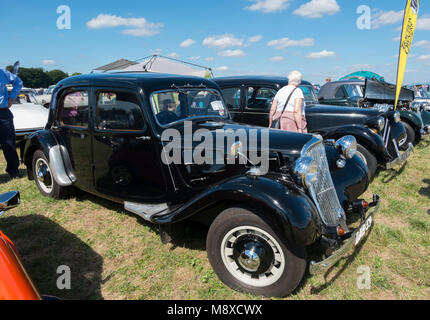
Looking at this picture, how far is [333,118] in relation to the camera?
575 centimetres

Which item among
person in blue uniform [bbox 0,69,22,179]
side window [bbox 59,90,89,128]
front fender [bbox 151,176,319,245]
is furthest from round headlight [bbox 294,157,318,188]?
person in blue uniform [bbox 0,69,22,179]

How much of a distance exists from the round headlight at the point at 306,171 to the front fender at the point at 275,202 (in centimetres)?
11

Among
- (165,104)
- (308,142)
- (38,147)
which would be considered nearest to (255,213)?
(308,142)

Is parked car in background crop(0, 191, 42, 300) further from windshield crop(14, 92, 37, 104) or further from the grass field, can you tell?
windshield crop(14, 92, 37, 104)

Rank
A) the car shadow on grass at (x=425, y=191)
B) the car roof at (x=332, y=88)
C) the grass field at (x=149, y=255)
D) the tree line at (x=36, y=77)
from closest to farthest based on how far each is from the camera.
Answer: the grass field at (x=149, y=255), the car shadow on grass at (x=425, y=191), the car roof at (x=332, y=88), the tree line at (x=36, y=77)

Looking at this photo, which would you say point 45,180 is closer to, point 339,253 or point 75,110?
point 75,110

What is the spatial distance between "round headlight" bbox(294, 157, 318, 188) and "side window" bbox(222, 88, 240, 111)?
408 cm

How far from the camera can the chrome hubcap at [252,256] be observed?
2.28 metres

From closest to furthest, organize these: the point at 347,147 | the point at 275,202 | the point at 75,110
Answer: the point at 275,202, the point at 347,147, the point at 75,110

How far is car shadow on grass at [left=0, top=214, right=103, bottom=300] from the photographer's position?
2545mm

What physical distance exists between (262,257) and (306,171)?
30.2 inches

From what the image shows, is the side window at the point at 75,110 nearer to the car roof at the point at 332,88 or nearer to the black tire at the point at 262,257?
the black tire at the point at 262,257

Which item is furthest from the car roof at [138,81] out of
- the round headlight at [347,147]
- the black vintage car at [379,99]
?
the black vintage car at [379,99]

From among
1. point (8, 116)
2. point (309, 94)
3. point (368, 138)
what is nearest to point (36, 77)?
point (8, 116)
